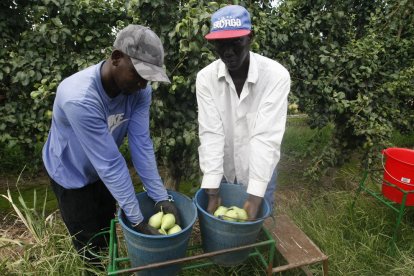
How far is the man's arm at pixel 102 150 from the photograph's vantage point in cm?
175

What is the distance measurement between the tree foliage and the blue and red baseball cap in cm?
49

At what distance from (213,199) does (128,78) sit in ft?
2.82

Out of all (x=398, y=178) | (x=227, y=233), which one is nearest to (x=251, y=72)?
(x=227, y=233)

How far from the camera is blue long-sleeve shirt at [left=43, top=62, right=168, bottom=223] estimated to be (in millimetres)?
1780

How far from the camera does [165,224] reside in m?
1.83

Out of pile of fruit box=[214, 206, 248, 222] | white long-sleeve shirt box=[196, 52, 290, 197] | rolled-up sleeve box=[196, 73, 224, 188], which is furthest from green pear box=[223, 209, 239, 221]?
rolled-up sleeve box=[196, 73, 224, 188]

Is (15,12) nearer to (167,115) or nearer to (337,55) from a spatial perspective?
(167,115)

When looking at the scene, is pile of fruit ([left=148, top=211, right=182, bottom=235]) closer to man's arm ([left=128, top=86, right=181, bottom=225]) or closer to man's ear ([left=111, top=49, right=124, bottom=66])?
man's arm ([left=128, top=86, right=181, bottom=225])

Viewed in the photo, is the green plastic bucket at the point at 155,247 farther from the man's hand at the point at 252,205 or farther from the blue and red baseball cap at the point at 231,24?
the blue and red baseball cap at the point at 231,24

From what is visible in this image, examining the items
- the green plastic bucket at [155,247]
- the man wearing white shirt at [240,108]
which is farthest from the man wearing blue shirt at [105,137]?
the man wearing white shirt at [240,108]

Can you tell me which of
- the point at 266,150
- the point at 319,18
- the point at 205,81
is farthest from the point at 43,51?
the point at 319,18

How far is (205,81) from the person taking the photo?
89.6 inches

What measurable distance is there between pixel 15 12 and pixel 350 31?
11.5ft

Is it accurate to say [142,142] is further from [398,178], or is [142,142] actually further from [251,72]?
[398,178]
